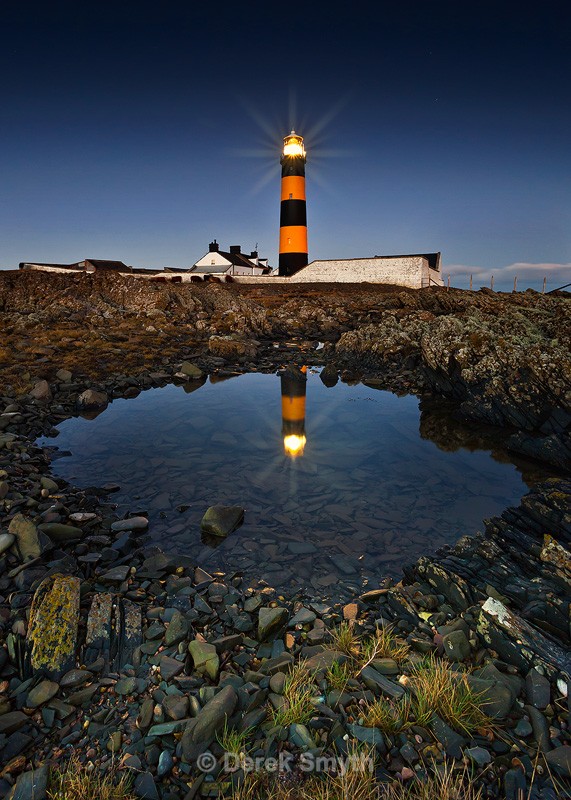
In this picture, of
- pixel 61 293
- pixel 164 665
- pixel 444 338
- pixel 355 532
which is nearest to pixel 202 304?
pixel 61 293

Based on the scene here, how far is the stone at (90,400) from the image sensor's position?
13523 millimetres

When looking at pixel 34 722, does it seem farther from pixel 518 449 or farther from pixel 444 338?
pixel 444 338

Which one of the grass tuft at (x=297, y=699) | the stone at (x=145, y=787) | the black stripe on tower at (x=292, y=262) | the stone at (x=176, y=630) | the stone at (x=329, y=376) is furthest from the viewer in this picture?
the black stripe on tower at (x=292, y=262)

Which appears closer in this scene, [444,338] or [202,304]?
[444,338]

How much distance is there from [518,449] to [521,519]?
411 cm

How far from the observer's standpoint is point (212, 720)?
3.32 metres

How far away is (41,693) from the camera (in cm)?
367

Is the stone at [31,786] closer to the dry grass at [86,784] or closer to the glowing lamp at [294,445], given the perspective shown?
the dry grass at [86,784]

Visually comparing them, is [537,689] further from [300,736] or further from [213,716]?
[213,716]

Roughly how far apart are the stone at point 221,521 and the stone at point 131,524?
974 millimetres

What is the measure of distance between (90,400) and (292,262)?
146 ft

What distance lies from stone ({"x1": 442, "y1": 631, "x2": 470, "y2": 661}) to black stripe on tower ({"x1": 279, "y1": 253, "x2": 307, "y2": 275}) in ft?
174

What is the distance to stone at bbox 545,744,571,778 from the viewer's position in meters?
2.95

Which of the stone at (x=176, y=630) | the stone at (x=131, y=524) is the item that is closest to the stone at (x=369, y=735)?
the stone at (x=176, y=630)
